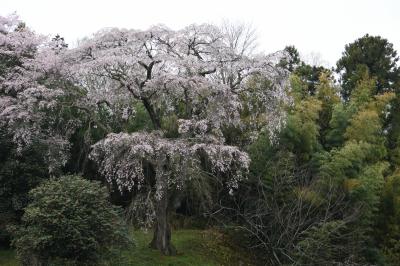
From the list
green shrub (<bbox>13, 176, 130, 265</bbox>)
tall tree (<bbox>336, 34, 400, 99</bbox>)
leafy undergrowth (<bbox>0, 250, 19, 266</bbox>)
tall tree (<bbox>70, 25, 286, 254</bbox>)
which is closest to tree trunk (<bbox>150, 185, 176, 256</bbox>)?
tall tree (<bbox>70, 25, 286, 254</bbox>)

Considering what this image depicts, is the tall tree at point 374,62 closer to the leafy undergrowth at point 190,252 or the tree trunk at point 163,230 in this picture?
the leafy undergrowth at point 190,252

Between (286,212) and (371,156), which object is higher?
(371,156)

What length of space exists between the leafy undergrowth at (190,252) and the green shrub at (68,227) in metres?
1.01

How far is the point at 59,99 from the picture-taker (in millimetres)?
13414

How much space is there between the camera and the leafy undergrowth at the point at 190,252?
1196cm

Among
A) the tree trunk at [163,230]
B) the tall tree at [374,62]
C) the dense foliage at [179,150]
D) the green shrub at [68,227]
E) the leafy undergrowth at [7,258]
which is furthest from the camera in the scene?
the tall tree at [374,62]

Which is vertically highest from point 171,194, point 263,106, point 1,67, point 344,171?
point 1,67

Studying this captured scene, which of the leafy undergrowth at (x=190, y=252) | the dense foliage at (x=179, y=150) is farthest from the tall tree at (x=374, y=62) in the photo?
the leafy undergrowth at (x=190, y=252)

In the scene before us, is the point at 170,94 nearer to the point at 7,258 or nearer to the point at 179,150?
the point at 179,150

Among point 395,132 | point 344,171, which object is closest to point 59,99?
point 344,171

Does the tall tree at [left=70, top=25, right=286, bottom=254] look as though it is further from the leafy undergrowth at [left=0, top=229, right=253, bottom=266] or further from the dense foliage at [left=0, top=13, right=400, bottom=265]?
the leafy undergrowth at [left=0, top=229, right=253, bottom=266]

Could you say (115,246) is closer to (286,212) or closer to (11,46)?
(286,212)

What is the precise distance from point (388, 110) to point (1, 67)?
1501 cm

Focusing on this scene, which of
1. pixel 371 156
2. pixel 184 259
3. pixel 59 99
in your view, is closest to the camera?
pixel 184 259
